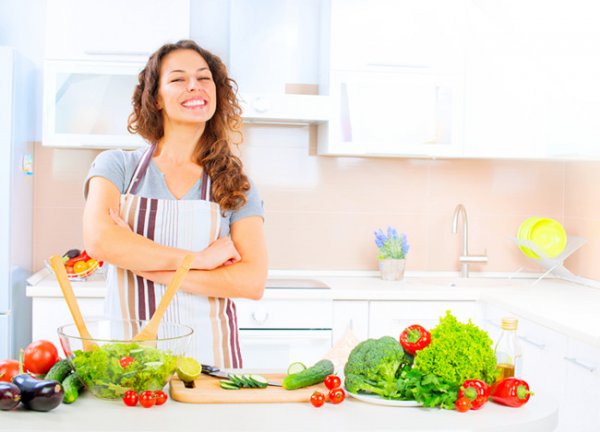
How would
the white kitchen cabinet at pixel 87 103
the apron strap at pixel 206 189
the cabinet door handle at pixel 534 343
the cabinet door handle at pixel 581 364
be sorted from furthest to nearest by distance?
the white kitchen cabinet at pixel 87 103 < the cabinet door handle at pixel 534 343 < the cabinet door handle at pixel 581 364 < the apron strap at pixel 206 189

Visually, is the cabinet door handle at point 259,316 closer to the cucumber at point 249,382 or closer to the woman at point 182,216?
the woman at point 182,216

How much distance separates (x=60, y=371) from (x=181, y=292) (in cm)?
62

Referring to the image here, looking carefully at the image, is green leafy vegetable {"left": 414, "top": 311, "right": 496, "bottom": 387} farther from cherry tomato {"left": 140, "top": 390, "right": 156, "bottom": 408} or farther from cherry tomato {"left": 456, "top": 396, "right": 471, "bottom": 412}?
cherry tomato {"left": 140, "top": 390, "right": 156, "bottom": 408}

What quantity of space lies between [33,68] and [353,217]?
1.64 metres

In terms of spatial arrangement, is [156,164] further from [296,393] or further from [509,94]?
[509,94]

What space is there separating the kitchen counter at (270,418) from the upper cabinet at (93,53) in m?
2.12

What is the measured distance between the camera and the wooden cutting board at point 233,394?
1655 mm

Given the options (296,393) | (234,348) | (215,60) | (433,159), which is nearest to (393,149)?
(433,159)

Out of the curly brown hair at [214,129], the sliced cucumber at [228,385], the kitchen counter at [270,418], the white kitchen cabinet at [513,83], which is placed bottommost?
the kitchen counter at [270,418]

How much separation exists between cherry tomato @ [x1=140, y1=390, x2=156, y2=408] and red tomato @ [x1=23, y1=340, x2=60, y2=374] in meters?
0.28

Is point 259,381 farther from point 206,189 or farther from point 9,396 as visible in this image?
point 206,189

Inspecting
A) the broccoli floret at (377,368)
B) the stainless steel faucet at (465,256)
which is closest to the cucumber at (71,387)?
the broccoli floret at (377,368)

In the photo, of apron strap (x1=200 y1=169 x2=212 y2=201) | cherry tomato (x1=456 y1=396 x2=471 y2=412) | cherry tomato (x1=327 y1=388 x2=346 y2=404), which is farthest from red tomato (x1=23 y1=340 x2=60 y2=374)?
cherry tomato (x1=456 y1=396 x2=471 y2=412)

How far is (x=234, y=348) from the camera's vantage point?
2.29 meters
